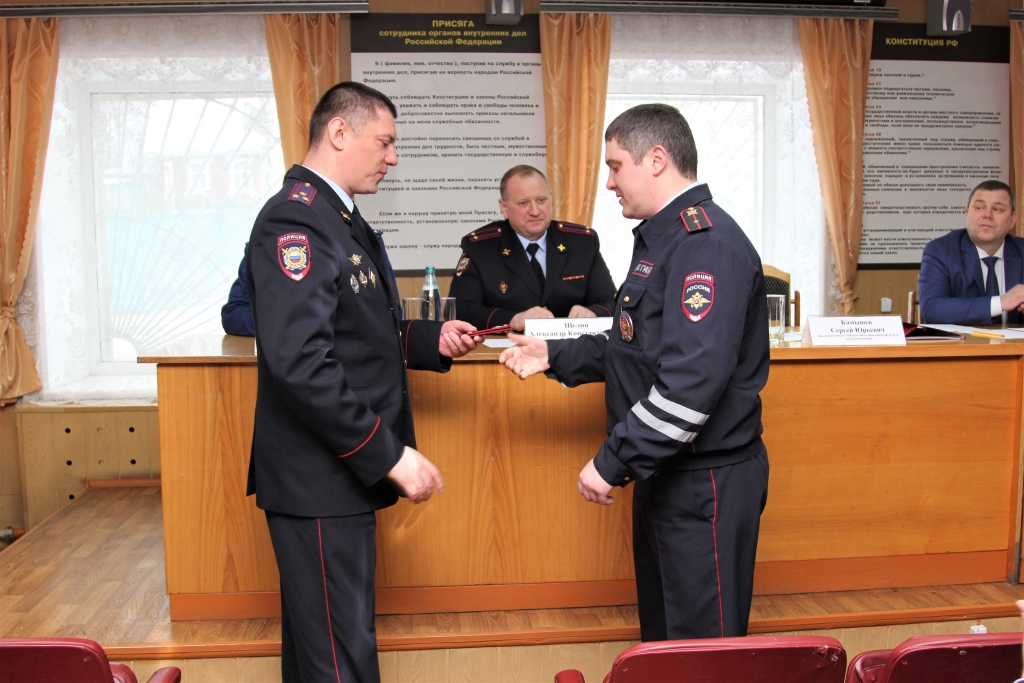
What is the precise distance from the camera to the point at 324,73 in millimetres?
4441

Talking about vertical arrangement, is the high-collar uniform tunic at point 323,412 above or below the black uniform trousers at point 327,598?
above

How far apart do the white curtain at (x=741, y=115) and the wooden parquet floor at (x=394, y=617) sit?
9.23 ft

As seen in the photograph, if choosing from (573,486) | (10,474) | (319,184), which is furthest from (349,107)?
(10,474)

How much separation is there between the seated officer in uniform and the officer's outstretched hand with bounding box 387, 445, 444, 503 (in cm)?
164

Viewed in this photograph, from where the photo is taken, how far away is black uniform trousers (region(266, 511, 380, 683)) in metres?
1.69

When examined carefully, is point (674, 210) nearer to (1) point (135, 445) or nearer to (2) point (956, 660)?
(2) point (956, 660)

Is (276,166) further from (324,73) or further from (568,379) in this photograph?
(568,379)

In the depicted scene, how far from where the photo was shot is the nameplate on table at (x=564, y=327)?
231cm

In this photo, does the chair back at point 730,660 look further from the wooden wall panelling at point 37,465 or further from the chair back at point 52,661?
the wooden wall panelling at point 37,465

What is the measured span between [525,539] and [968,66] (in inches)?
175

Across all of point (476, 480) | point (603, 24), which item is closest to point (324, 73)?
point (603, 24)

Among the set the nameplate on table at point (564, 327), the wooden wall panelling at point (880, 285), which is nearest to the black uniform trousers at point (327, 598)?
the nameplate on table at point (564, 327)

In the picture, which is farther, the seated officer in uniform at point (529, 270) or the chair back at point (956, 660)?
the seated officer in uniform at point (529, 270)

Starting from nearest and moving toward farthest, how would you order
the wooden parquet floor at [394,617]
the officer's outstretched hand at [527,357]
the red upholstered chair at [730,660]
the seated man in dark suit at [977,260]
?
the red upholstered chair at [730,660]
the officer's outstretched hand at [527,357]
the wooden parquet floor at [394,617]
the seated man in dark suit at [977,260]
